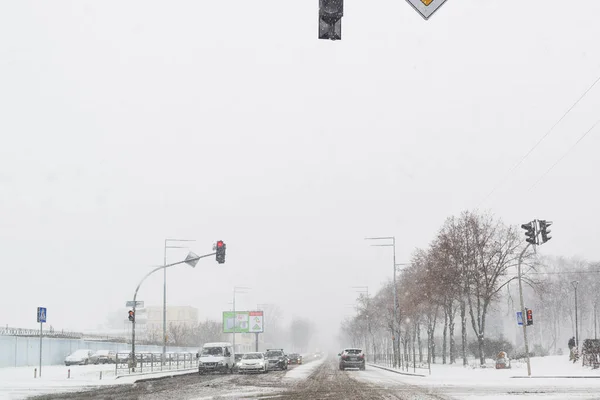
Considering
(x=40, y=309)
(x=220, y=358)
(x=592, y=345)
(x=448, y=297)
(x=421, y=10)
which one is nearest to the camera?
(x=421, y=10)

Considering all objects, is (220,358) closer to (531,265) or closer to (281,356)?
(281,356)

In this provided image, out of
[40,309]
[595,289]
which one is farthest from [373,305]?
[40,309]

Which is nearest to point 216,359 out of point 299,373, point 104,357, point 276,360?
point 299,373

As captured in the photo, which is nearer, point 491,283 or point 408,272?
point 491,283

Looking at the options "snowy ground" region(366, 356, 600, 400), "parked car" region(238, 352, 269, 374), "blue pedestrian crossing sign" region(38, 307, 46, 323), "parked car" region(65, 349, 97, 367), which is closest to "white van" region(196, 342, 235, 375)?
"parked car" region(238, 352, 269, 374)

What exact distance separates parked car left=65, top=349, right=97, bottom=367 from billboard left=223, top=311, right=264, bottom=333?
29.0 m

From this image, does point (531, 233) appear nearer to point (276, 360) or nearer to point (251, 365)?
point (251, 365)

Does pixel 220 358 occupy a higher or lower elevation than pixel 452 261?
lower

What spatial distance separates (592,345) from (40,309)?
3048 centimetres

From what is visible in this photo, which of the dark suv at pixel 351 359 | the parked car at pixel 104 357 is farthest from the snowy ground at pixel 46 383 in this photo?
the parked car at pixel 104 357

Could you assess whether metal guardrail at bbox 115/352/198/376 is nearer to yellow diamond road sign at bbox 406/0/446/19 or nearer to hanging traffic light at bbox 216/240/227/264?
hanging traffic light at bbox 216/240/227/264

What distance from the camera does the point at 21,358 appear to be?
163 feet

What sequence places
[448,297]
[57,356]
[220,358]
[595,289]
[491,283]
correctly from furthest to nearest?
1. [595,289]
2. [57,356]
3. [448,297]
4. [491,283]
5. [220,358]

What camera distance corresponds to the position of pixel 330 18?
6180 millimetres
